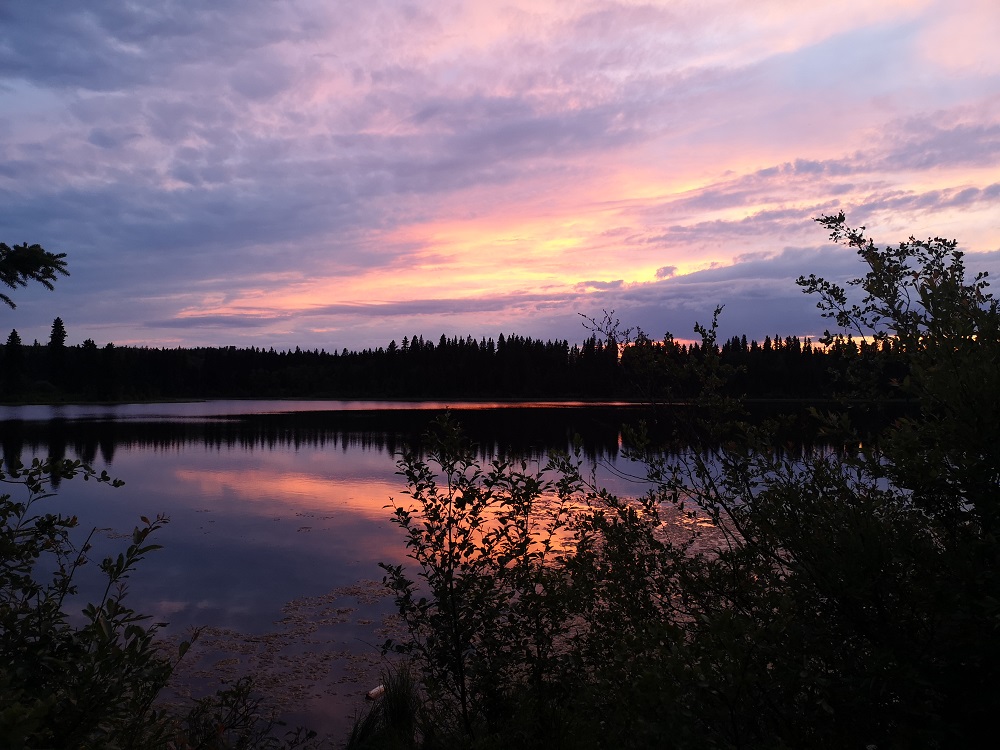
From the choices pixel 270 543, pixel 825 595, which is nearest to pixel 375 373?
pixel 270 543

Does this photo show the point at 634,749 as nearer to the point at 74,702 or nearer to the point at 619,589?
the point at 619,589

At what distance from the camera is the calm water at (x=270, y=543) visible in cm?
1157

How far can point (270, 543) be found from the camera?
20938mm

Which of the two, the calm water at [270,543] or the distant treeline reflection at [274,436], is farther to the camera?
the distant treeline reflection at [274,436]

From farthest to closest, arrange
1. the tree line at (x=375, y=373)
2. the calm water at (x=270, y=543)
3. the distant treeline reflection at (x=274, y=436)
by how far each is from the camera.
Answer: the tree line at (x=375, y=373) → the distant treeline reflection at (x=274, y=436) → the calm water at (x=270, y=543)

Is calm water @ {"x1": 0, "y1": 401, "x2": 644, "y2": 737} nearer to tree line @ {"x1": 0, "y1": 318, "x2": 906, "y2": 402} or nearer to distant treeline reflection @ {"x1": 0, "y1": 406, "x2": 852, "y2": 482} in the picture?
distant treeline reflection @ {"x1": 0, "y1": 406, "x2": 852, "y2": 482}

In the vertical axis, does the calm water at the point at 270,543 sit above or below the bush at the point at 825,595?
below

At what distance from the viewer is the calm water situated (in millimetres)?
11570

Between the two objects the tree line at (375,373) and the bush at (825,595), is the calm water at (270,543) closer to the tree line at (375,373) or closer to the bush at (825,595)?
the bush at (825,595)

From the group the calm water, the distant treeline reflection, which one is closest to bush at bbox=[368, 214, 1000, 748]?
the calm water

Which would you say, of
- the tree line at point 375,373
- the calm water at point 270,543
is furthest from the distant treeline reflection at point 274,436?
the tree line at point 375,373

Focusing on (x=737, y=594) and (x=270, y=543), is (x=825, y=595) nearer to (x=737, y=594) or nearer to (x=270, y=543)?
(x=737, y=594)

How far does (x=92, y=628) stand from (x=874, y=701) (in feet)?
14.6

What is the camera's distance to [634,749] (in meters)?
3.91
